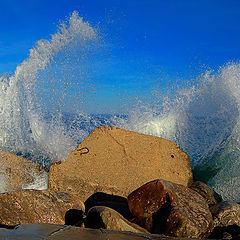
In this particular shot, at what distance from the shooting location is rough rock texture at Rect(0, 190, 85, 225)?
239 centimetres

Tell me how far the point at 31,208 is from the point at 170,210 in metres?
1.22

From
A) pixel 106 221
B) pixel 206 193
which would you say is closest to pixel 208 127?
pixel 206 193

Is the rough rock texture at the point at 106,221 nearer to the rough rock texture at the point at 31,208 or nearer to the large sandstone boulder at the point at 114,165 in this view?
the rough rock texture at the point at 31,208

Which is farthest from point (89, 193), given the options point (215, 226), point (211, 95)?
point (211, 95)

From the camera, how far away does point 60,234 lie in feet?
5.45

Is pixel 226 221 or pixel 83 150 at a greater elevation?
pixel 83 150

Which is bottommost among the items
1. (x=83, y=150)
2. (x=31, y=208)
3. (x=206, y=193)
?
(x=206, y=193)

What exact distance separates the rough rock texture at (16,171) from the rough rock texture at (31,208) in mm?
1270

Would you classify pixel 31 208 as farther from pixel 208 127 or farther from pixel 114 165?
pixel 208 127

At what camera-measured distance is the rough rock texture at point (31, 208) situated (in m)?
2.39

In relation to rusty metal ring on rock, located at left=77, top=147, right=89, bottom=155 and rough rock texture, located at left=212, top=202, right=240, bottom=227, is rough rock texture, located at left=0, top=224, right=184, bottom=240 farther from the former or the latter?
rusty metal ring on rock, located at left=77, top=147, right=89, bottom=155

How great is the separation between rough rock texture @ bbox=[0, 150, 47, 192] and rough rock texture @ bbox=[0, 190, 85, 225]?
1270 mm

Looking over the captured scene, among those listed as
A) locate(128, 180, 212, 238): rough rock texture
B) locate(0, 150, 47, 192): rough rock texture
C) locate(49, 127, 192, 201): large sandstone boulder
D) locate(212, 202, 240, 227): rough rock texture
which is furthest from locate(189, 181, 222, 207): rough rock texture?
locate(0, 150, 47, 192): rough rock texture

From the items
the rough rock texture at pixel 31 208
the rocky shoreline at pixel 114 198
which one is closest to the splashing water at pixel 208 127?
the rocky shoreline at pixel 114 198
